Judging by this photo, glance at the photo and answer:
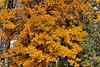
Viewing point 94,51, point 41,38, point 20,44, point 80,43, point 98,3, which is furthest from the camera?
point 98,3

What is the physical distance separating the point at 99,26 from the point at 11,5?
308 inches

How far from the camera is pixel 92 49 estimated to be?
9523 millimetres

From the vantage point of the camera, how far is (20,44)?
878 cm

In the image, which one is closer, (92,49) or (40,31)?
(40,31)

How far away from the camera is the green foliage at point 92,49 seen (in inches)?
368

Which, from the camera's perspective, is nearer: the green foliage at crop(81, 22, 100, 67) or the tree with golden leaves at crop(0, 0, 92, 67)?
the tree with golden leaves at crop(0, 0, 92, 67)

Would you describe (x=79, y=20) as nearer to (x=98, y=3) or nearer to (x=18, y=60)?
(x=98, y=3)

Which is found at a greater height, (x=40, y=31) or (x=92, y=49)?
(x=40, y=31)

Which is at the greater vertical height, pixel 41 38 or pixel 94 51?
pixel 41 38

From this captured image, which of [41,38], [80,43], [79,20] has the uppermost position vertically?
[79,20]

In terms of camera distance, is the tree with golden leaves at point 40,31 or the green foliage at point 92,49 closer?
the tree with golden leaves at point 40,31

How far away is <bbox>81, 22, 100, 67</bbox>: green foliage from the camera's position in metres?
9.35

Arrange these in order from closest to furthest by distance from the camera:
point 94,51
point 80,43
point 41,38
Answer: point 41,38 < point 94,51 < point 80,43

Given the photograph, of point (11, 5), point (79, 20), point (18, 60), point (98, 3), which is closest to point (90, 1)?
point (98, 3)
